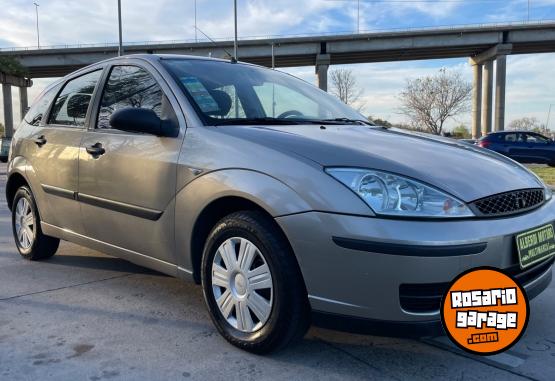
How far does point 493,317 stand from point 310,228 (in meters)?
0.89

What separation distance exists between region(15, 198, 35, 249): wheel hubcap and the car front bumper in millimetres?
3040

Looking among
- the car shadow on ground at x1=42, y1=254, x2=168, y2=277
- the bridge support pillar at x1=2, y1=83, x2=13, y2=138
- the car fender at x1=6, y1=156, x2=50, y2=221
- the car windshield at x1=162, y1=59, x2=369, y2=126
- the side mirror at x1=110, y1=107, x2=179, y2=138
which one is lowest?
the car shadow on ground at x1=42, y1=254, x2=168, y2=277

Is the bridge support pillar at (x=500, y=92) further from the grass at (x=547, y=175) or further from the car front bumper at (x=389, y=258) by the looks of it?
the car front bumper at (x=389, y=258)

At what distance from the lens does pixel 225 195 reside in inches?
106

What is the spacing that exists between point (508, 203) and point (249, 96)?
1738 mm

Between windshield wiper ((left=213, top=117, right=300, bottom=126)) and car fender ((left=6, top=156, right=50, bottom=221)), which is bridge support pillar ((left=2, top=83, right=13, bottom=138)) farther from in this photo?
windshield wiper ((left=213, top=117, right=300, bottom=126))

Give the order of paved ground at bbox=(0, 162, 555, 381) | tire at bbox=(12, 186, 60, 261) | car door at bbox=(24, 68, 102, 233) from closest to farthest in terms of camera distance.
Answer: paved ground at bbox=(0, 162, 555, 381) → car door at bbox=(24, 68, 102, 233) → tire at bbox=(12, 186, 60, 261)

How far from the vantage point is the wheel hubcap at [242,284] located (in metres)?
2.58

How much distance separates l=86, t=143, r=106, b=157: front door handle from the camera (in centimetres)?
352

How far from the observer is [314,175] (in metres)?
2.40

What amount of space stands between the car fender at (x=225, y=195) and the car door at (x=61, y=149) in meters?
1.22

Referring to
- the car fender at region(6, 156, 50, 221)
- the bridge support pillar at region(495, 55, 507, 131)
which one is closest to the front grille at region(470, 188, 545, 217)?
the car fender at region(6, 156, 50, 221)

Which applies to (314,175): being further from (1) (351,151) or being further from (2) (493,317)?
(2) (493,317)

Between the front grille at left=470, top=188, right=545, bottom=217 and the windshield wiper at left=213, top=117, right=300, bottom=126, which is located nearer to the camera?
the front grille at left=470, top=188, right=545, bottom=217
